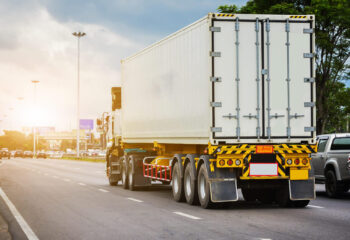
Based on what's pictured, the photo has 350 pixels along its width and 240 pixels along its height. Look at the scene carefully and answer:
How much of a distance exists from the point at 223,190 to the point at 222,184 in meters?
0.13

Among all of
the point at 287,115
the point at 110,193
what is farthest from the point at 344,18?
the point at 287,115

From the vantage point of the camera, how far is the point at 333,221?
12.0m

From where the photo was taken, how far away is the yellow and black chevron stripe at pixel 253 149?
13914 mm

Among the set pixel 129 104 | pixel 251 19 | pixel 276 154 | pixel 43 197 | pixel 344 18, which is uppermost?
pixel 344 18

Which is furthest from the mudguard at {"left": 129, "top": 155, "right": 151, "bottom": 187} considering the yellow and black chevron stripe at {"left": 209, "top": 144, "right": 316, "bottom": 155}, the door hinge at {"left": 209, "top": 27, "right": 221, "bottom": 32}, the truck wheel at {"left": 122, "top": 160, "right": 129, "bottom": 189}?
the door hinge at {"left": 209, "top": 27, "right": 221, "bottom": 32}

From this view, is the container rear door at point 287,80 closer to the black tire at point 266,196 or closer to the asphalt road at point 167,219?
the asphalt road at point 167,219

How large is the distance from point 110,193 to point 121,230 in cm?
917

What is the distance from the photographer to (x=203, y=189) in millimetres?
14648

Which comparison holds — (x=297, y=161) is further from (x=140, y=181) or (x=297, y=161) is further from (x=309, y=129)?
(x=140, y=181)

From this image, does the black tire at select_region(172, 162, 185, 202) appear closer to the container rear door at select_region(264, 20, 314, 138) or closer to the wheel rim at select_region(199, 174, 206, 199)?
the wheel rim at select_region(199, 174, 206, 199)

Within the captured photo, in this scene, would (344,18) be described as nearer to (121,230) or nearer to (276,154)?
(276,154)

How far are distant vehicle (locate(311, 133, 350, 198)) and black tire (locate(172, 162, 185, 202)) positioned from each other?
163 inches

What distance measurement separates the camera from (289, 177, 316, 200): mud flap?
14383 mm

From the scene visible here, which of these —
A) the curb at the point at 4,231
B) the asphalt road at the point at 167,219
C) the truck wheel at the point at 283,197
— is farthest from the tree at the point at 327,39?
the curb at the point at 4,231
